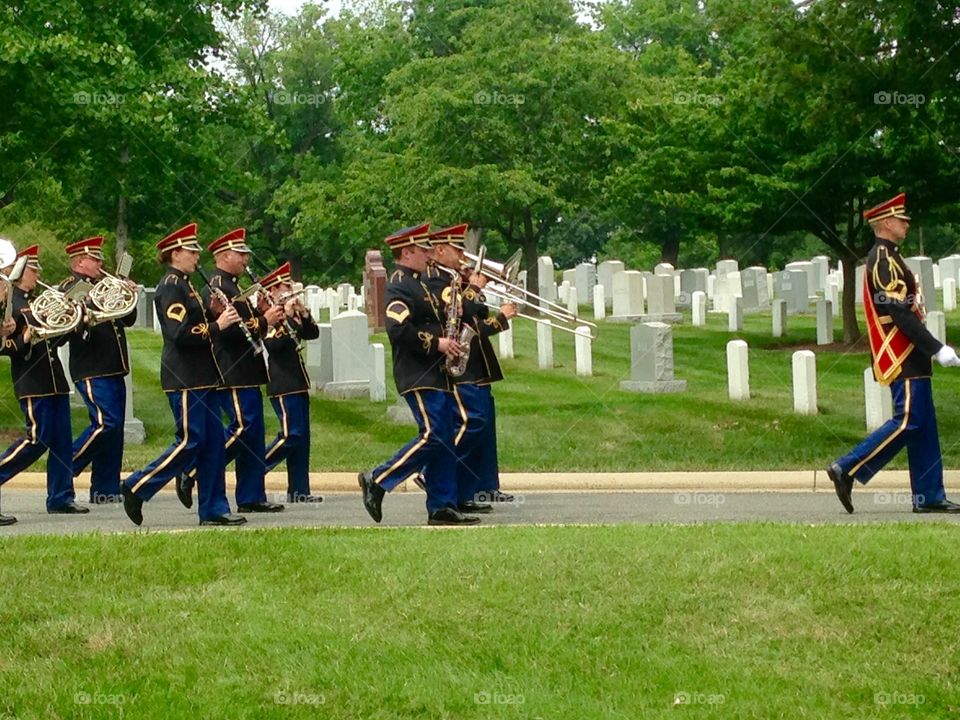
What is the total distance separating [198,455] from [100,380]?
1.96 m

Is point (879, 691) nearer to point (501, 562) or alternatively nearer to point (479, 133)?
point (501, 562)

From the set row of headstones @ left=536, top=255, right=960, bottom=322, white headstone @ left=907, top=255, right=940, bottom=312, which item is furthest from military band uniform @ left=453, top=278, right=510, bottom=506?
white headstone @ left=907, top=255, right=940, bottom=312

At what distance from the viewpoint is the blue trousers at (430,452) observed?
1173 centimetres

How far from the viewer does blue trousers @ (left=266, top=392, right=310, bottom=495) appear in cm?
1387

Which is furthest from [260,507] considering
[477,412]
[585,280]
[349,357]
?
[585,280]

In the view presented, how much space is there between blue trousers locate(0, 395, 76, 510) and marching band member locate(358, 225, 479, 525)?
2.59m

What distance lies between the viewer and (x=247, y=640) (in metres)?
7.75

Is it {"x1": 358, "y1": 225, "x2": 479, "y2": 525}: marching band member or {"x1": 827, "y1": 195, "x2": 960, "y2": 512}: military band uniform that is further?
{"x1": 358, "y1": 225, "x2": 479, "y2": 525}: marching band member

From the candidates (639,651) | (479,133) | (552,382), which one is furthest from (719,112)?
(639,651)

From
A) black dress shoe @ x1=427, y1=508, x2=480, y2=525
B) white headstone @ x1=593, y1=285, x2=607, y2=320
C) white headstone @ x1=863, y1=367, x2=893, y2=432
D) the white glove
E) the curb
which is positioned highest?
white headstone @ x1=593, y1=285, x2=607, y2=320

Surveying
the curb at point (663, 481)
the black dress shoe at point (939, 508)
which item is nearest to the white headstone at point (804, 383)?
the curb at point (663, 481)

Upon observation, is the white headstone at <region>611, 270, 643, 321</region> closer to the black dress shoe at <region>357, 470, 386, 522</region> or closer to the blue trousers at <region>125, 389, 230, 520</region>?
the blue trousers at <region>125, 389, 230, 520</region>

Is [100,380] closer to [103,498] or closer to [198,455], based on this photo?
[103,498]

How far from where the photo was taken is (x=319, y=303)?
4141cm
